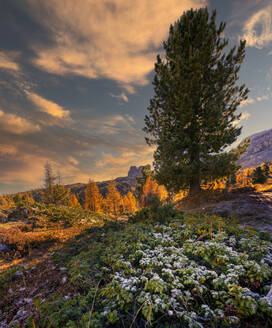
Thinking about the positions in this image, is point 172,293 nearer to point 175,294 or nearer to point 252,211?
point 175,294

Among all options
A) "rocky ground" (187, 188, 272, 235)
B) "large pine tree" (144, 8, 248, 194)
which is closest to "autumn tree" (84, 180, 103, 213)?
"large pine tree" (144, 8, 248, 194)

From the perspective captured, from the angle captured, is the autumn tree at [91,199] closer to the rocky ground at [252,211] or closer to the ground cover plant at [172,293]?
the rocky ground at [252,211]

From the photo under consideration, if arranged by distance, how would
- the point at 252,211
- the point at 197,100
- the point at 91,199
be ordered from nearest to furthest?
the point at 252,211 < the point at 197,100 < the point at 91,199

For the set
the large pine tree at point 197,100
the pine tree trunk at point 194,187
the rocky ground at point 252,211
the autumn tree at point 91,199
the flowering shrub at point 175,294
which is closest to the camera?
the flowering shrub at point 175,294

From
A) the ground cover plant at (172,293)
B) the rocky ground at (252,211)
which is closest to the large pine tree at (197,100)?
the rocky ground at (252,211)

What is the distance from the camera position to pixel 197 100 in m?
10.4

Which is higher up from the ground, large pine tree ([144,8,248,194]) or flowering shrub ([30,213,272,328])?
large pine tree ([144,8,248,194])

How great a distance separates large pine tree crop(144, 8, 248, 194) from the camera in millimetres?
9781

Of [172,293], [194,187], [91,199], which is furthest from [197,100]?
A: [91,199]

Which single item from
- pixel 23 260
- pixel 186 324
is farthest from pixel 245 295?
pixel 23 260

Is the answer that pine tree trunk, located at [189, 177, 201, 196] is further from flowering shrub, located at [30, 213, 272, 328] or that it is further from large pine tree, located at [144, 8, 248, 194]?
flowering shrub, located at [30, 213, 272, 328]

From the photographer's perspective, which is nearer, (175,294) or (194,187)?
(175,294)

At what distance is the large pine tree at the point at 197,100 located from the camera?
9.78m

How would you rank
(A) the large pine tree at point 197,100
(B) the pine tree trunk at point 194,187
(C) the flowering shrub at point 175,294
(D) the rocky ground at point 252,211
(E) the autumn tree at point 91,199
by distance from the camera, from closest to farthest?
(C) the flowering shrub at point 175,294
(D) the rocky ground at point 252,211
(A) the large pine tree at point 197,100
(B) the pine tree trunk at point 194,187
(E) the autumn tree at point 91,199
